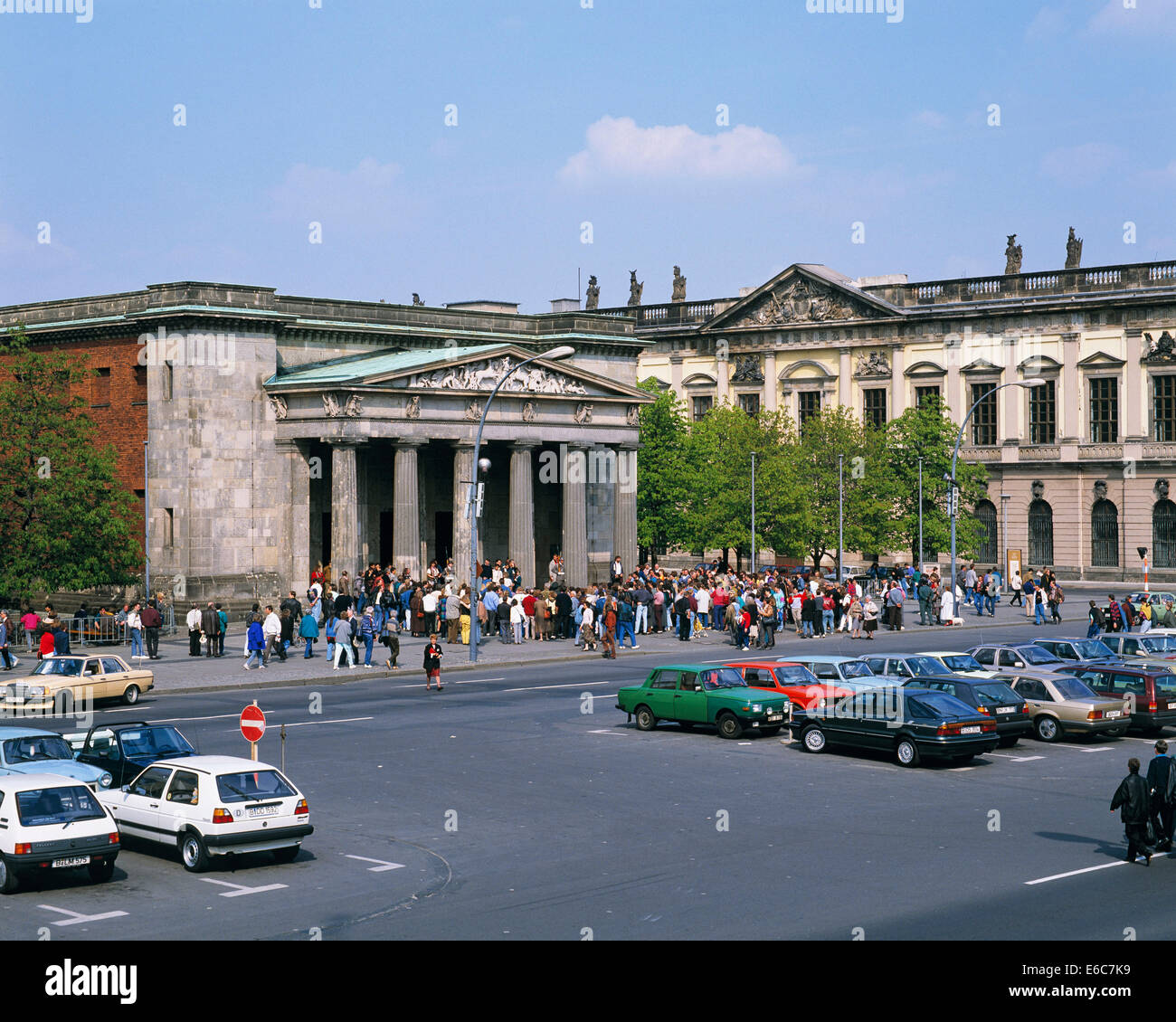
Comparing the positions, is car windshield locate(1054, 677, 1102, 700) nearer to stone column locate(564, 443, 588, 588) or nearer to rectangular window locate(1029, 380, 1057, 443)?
stone column locate(564, 443, 588, 588)

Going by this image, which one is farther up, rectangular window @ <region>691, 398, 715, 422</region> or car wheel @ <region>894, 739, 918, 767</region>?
rectangular window @ <region>691, 398, 715, 422</region>

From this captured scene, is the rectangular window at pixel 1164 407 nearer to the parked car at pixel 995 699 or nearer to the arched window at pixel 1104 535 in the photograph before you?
the arched window at pixel 1104 535

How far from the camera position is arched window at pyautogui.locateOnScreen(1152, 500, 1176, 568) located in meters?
81.2

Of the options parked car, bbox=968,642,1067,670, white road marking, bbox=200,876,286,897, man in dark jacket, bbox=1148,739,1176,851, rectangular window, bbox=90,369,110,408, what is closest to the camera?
white road marking, bbox=200,876,286,897

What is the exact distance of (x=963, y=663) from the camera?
3353 centimetres

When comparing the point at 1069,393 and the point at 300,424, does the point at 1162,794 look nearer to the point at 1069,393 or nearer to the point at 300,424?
the point at 300,424

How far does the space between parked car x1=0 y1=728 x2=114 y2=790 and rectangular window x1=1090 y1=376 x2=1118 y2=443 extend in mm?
71476

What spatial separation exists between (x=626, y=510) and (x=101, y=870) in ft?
163

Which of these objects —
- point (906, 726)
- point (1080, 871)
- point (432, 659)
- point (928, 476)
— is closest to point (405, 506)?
point (432, 659)

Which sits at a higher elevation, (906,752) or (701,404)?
(701,404)

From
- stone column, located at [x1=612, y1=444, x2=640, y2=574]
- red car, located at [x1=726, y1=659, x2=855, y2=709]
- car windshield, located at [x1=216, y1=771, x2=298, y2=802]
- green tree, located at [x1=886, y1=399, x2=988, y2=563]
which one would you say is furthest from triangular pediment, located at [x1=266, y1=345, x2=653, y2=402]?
car windshield, located at [x1=216, y1=771, x2=298, y2=802]

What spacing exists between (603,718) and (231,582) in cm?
→ 2785
